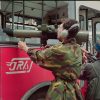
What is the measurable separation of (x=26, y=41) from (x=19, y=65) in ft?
1.15

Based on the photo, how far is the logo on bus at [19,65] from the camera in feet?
16.3

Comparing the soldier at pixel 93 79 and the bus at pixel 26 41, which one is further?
the bus at pixel 26 41

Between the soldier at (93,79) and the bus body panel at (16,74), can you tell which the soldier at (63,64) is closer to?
the soldier at (93,79)

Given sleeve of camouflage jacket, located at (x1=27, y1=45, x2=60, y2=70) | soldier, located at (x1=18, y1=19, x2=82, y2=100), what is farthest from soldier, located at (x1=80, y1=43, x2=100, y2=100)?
sleeve of camouflage jacket, located at (x1=27, y1=45, x2=60, y2=70)

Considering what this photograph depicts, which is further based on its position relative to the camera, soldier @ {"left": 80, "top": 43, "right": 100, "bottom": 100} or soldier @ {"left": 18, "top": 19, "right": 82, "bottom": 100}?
soldier @ {"left": 80, "top": 43, "right": 100, "bottom": 100}

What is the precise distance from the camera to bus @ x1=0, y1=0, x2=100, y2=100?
16.2ft

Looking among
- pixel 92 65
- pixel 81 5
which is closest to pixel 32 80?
pixel 92 65

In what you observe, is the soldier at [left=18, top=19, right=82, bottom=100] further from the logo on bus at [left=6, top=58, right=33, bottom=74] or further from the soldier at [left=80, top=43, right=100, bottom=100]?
the logo on bus at [left=6, top=58, right=33, bottom=74]

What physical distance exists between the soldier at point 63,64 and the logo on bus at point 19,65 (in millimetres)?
820

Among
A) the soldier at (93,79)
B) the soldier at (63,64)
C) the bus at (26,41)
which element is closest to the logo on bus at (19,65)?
the bus at (26,41)

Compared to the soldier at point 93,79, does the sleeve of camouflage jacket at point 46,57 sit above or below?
→ above

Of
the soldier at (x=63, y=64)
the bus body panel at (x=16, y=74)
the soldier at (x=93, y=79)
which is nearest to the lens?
the soldier at (x=63, y=64)

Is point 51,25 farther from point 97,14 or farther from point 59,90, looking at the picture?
point 97,14

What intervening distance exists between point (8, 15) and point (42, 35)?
52 centimetres
